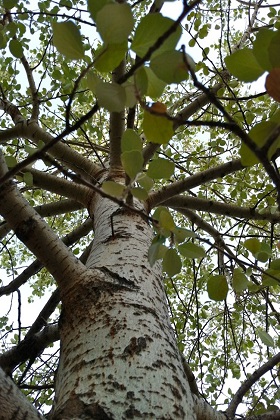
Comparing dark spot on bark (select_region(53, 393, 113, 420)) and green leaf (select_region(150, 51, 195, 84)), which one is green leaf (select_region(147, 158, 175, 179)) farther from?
dark spot on bark (select_region(53, 393, 113, 420))

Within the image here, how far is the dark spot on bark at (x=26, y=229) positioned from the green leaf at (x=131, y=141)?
63cm

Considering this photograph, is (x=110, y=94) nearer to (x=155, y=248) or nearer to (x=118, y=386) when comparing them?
(x=155, y=248)

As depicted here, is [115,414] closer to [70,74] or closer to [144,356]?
[144,356]

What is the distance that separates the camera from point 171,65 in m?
0.45

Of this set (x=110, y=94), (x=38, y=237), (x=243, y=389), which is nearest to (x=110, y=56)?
(x=110, y=94)

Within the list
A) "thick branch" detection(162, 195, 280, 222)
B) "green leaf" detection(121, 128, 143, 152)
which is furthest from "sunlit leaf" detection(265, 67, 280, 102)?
"thick branch" detection(162, 195, 280, 222)

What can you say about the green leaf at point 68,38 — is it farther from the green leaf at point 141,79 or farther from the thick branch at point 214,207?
the thick branch at point 214,207

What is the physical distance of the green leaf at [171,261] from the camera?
0.72 m

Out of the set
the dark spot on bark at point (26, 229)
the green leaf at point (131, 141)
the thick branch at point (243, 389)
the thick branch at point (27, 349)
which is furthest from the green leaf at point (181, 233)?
the thick branch at point (243, 389)

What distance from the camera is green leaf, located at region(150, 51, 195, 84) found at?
446 millimetres

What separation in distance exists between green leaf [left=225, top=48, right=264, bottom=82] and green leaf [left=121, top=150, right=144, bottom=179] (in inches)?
6.9

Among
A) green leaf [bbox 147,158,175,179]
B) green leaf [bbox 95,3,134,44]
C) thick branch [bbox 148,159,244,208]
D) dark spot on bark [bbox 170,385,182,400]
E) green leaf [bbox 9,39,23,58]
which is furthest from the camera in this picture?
thick branch [bbox 148,159,244,208]

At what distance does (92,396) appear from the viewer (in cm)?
71

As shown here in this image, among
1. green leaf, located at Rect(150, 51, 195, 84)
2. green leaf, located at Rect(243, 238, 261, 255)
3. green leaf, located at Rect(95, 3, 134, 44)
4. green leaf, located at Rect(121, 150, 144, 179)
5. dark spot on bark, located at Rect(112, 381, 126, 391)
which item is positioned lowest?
dark spot on bark, located at Rect(112, 381, 126, 391)
